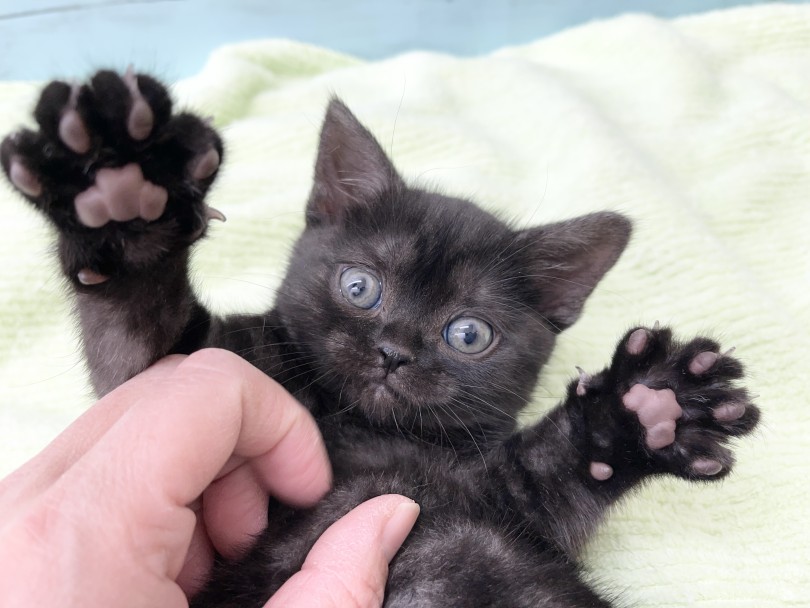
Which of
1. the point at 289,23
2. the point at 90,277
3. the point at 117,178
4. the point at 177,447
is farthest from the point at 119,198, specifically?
the point at 289,23

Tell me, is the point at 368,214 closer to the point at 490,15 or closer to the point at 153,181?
the point at 153,181

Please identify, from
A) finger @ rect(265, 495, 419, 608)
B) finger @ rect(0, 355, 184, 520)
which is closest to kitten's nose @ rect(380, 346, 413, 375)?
finger @ rect(265, 495, 419, 608)

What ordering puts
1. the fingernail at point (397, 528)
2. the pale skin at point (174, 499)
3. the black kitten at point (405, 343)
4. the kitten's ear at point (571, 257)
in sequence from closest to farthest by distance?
the pale skin at point (174, 499), the black kitten at point (405, 343), the fingernail at point (397, 528), the kitten's ear at point (571, 257)

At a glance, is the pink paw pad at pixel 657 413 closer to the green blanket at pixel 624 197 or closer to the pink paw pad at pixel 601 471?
the pink paw pad at pixel 601 471

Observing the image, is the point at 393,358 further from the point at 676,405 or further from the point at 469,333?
the point at 676,405

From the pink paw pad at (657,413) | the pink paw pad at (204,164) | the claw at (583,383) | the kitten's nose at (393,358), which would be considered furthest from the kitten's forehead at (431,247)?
the pink paw pad at (204,164)

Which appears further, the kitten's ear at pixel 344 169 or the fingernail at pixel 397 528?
the kitten's ear at pixel 344 169

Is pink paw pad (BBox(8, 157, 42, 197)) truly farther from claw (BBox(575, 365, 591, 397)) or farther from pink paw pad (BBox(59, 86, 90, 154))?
claw (BBox(575, 365, 591, 397))
